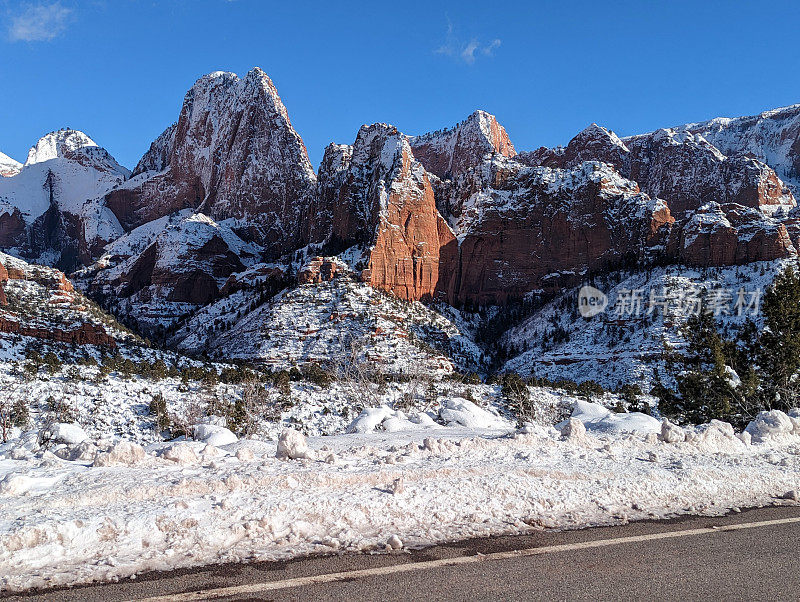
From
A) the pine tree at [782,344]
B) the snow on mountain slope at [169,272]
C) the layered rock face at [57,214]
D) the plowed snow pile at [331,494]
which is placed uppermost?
the layered rock face at [57,214]

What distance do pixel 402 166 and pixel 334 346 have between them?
52074 mm

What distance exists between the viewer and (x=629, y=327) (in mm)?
75625

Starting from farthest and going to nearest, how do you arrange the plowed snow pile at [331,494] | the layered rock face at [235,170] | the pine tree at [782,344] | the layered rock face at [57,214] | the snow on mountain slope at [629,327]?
the layered rock face at [57,214] → the layered rock face at [235,170] → the snow on mountain slope at [629,327] → the pine tree at [782,344] → the plowed snow pile at [331,494]

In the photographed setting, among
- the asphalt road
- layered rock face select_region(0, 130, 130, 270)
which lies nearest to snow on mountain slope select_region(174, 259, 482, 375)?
the asphalt road

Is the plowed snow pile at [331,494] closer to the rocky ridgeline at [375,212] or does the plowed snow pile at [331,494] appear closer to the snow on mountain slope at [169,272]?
the rocky ridgeline at [375,212]

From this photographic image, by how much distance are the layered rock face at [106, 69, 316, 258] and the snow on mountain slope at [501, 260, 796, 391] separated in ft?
241

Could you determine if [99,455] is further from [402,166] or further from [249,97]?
[249,97]

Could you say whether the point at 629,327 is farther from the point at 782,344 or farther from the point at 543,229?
the point at 782,344

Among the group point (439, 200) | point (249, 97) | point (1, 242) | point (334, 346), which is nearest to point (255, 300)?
point (334, 346)

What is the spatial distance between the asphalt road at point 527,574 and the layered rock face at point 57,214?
601 feet

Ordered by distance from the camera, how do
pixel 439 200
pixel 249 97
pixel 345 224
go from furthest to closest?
pixel 249 97, pixel 439 200, pixel 345 224

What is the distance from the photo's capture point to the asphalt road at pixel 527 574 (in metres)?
5.29

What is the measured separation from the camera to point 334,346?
76562 millimetres

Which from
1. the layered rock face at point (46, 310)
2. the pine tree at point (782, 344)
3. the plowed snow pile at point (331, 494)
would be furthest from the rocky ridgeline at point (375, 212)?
the plowed snow pile at point (331, 494)
